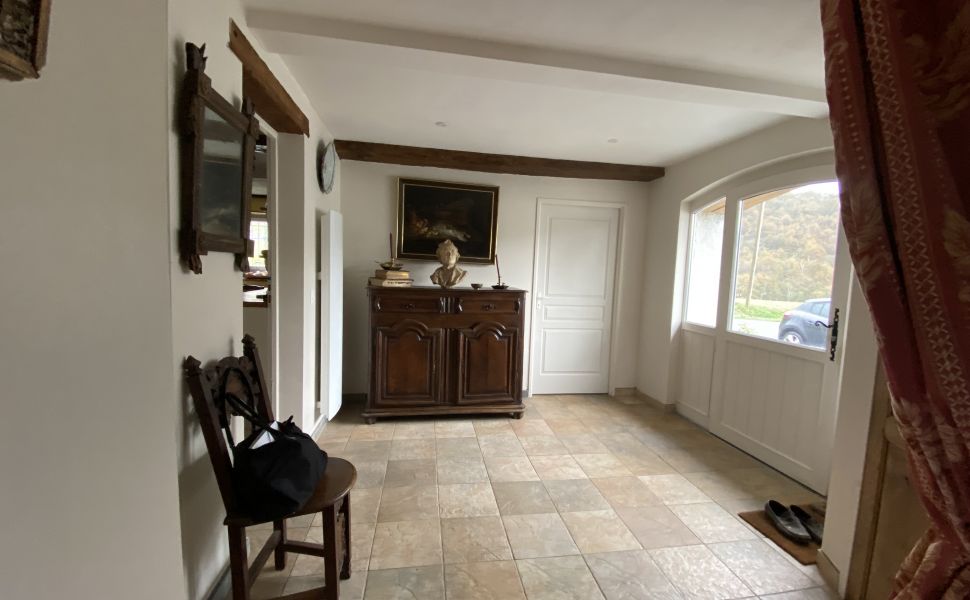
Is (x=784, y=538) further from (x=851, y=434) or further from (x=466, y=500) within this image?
(x=466, y=500)

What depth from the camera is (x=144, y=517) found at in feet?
2.77


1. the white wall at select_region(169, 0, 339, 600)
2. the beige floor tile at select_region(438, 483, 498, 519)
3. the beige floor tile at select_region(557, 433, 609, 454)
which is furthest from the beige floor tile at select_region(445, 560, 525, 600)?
the beige floor tile at select_region(557, 433, 609, 454)

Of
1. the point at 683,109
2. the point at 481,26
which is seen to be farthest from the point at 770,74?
the point at 481,26

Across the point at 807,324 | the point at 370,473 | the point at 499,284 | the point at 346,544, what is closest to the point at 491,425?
the point at 370,473

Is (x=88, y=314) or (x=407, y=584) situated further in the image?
(x=407, y=584)

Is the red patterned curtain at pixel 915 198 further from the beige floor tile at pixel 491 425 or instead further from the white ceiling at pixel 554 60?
the beige floor tile at pixel 491 425

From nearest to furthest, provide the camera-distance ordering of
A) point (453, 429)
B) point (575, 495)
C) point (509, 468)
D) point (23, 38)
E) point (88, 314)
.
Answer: point (23, 38) → point (88, 314) → point (575, 495) → point (509, 468) → point (453, 429)

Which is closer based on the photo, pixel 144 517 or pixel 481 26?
pixel 144 517

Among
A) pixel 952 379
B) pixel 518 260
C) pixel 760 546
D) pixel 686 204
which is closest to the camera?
pixel 952 379

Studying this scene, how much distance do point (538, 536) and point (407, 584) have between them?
0.65 m

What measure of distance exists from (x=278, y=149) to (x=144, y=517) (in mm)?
2162

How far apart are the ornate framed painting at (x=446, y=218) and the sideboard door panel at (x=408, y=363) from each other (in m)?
0.82

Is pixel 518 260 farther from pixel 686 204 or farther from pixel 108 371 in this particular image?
pixel 108 371

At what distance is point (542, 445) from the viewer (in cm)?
279
